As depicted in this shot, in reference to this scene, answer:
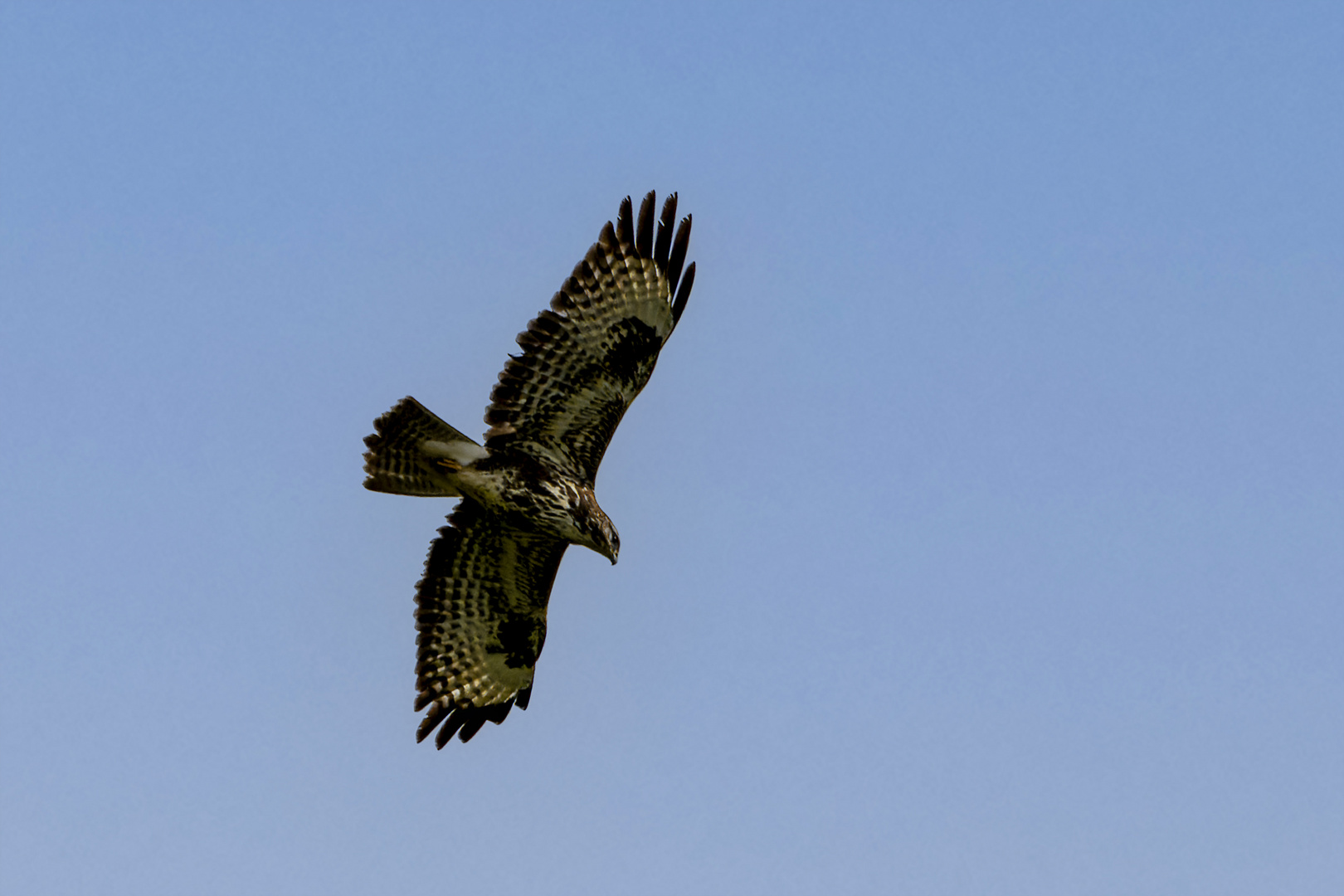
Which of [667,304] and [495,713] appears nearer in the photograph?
[667,304]

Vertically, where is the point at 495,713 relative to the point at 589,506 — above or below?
below

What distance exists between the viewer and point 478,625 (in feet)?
42.3

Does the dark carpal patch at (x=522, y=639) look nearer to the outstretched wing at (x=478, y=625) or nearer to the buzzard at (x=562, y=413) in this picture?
the outstretched wing at (x=478, y=625)

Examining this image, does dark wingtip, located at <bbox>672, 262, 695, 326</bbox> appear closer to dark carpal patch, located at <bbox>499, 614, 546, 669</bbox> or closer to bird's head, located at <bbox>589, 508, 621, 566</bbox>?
bird's head, located at <bbox>589, 508, 621, 566</bbox>

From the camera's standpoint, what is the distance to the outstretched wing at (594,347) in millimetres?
11773

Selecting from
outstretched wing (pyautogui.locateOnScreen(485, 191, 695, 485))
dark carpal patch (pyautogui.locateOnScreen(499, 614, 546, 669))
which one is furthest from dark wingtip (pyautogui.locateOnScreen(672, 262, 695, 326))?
dark carpal patch (pyautogui.locateOnScreen(499, 614, 546, 669))

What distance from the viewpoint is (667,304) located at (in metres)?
11.9

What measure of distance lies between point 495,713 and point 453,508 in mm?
1688

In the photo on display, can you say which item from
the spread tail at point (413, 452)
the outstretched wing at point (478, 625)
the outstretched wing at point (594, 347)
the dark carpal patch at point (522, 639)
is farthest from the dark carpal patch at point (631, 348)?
the dark carpal patch at point (522, 639)

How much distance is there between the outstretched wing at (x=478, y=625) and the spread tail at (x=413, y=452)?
29.3 inches

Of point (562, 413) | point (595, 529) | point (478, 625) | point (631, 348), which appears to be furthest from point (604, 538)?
point (478, 625)

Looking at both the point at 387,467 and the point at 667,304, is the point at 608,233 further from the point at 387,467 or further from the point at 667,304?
the point at 387,467

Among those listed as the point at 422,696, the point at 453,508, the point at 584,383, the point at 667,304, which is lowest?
the point at 422,696

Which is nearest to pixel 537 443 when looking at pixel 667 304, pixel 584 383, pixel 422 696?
pixel 584 383
